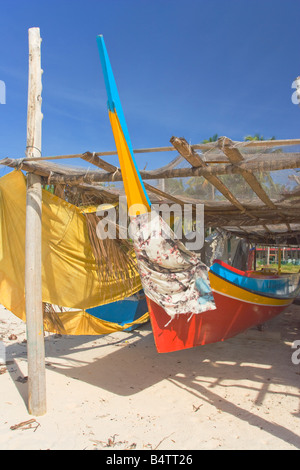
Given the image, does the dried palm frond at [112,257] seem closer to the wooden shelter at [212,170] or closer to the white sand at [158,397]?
the wooden shelter at [212,170]

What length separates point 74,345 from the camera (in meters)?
5.19

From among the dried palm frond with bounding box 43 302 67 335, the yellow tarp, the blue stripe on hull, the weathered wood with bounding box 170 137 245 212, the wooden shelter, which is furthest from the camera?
the blue stripe on hull

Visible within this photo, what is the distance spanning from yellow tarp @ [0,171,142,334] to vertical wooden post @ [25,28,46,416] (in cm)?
43

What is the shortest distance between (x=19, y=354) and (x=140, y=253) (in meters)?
3.12

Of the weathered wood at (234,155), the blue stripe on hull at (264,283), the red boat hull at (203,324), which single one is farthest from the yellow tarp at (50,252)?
the weathered wood at (234,155)

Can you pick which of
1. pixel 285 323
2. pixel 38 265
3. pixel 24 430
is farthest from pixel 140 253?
pixel 285 323

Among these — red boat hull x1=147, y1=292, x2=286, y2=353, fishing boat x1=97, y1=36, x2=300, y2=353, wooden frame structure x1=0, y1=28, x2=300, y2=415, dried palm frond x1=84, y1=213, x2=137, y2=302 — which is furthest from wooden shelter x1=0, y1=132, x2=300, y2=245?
red boat hull x1=147, y1=292, x2=286, y2=353

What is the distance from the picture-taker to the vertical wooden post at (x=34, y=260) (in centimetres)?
285

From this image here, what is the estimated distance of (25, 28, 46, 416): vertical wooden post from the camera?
285cm

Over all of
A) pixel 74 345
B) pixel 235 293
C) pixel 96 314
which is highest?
pixel 235 293

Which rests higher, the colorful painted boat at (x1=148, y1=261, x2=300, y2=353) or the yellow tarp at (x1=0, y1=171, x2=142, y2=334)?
the yellow tarp at (x1=0, y1=171, x2=142, y2=334)

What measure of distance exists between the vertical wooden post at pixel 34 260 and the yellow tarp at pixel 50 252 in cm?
43

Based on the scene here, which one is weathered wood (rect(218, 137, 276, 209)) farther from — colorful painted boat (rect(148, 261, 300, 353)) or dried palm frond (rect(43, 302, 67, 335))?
dried palm frond (rect(43, 302, 67, 335))

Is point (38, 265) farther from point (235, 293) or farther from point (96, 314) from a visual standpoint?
point (235, 293)
